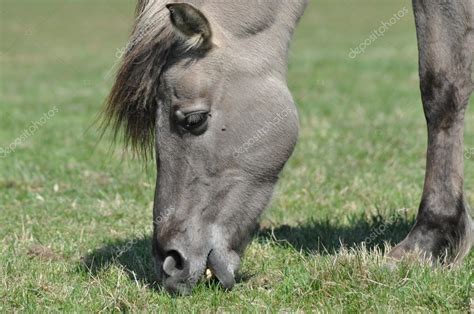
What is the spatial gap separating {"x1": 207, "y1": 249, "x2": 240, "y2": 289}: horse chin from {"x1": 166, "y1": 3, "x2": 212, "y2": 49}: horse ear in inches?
38.8

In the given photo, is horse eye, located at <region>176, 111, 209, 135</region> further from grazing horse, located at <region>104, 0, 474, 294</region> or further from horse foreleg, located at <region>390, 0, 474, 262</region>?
horse foreleg, located at <region>390, 0, 474, 262</region>

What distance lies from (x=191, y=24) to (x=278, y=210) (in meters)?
2.30

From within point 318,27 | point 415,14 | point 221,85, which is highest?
point 415,14

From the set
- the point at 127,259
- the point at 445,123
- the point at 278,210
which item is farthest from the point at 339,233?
the point at 127,259

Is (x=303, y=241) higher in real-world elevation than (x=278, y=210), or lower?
higher

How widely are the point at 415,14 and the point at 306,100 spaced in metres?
6.80

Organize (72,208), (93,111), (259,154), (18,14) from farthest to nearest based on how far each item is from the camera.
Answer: (18,14)
(93,111)
(72,208)
(259,154)

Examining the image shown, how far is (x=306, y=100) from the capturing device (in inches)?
434

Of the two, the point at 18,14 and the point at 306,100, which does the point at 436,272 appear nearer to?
the point at 306,100

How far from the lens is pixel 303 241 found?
4938 mm

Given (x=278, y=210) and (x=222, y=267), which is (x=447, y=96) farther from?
(x=278, y=210)

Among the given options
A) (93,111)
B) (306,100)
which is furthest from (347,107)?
(93,111)

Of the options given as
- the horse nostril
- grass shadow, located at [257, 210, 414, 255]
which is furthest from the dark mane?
grass shadow, located at [257, 210, 414, 255]

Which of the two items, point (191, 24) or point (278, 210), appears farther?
point (278, 210)
